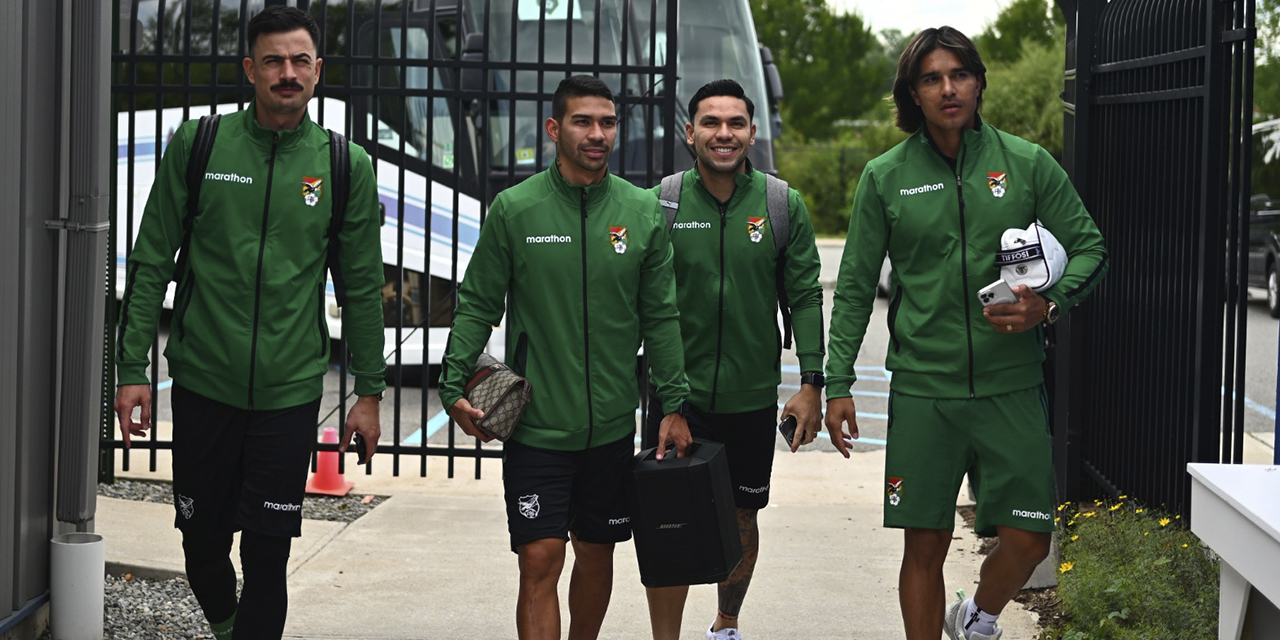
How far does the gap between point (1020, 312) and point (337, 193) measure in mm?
2146

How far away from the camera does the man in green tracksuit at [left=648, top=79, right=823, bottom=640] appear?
16.3 ft

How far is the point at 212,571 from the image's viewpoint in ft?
15.6

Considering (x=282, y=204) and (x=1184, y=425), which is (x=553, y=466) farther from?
(x=1184, y=425)

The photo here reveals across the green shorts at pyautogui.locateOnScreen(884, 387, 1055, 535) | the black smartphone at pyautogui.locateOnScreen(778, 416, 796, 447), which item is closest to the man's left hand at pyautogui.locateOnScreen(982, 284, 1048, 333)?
the green shorts at pyautogui.locateOnScreen(884, 387, 1055, 535)

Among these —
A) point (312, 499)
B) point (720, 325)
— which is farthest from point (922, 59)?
point (312, 499)

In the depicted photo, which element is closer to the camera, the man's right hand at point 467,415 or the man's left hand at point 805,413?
the man's right hand at point 467,415

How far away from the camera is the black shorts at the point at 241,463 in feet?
14.8

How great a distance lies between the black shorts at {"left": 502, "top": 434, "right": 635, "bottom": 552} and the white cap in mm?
1310

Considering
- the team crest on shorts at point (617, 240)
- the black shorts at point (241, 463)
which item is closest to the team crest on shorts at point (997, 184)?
the team crest on shorts at point (617, 240)

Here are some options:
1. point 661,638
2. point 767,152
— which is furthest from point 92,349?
point 767,152

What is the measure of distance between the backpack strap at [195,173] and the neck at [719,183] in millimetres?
1622

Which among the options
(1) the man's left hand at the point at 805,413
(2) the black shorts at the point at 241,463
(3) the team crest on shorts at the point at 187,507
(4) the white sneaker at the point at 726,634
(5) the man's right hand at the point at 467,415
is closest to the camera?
(5) the man's right hand at the point at 467,415

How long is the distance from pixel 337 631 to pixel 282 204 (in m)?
1.97

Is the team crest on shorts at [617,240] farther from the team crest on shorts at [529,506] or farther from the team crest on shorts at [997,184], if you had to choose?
the team crest on shorts at [997,184]
